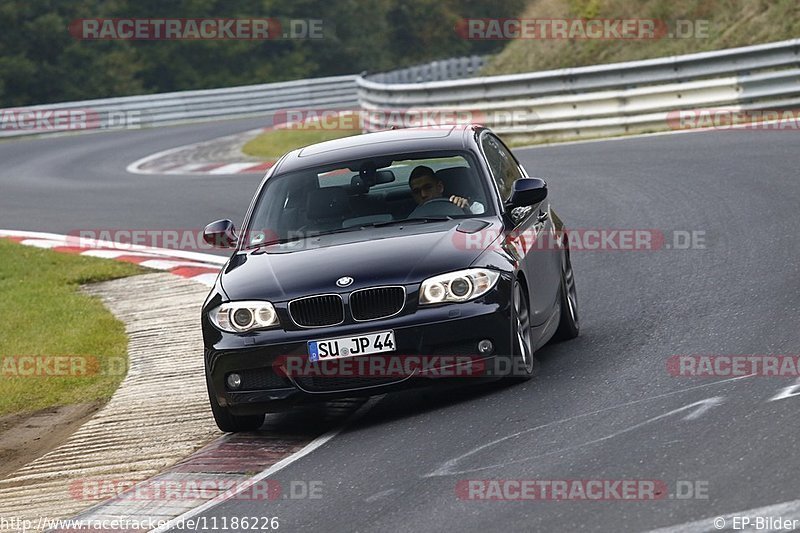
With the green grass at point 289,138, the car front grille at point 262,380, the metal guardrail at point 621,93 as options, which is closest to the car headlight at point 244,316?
the car front grille at point 262,380

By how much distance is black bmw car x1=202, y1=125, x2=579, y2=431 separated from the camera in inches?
314

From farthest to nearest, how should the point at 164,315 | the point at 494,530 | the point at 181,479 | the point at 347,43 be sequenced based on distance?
the point at 347,43
the point at 164,315
the point at 181,479
the point at 494,530

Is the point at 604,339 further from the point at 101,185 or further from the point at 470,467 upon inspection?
the point at 101,185

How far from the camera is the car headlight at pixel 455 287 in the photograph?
803 cm

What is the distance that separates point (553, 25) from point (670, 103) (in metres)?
9.99

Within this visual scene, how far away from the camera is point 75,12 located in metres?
55.2

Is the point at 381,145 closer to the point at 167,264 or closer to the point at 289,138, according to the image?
the point at 167,264

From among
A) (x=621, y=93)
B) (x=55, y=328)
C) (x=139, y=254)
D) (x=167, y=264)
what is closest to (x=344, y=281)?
(x=55, y=328)

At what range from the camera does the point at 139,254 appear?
16172 mm

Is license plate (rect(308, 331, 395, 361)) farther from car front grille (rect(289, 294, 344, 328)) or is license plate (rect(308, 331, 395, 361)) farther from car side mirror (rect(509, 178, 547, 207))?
car side mirror (rect(509, 178, 547, 207))

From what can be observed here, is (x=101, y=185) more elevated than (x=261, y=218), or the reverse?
(x=261, y=218)

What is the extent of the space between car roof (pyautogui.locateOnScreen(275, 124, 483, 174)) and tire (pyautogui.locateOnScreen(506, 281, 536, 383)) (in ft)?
4.55

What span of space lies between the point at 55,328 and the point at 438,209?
4.74 meters

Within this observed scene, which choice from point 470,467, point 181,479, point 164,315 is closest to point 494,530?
point 470,467
